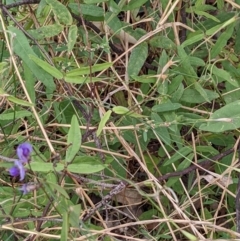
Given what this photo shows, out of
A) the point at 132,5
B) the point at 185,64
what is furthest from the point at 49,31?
the point at 185,64

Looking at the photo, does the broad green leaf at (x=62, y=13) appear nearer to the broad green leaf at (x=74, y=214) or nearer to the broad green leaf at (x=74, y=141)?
the broad green leaf at (x=74, y=141)

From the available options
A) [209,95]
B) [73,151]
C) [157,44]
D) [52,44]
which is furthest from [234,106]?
[52,44]

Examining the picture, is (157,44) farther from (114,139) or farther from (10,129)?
(10,129)

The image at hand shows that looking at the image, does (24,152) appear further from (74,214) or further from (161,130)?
(161,130)

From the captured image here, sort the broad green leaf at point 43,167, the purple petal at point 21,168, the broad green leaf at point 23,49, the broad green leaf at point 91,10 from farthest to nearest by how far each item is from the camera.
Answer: the broad green leaf at point 91,10 < the broad green leaf at point 23,49 < the broad green leaf at point 43,167 < the purple petal at point 21,168

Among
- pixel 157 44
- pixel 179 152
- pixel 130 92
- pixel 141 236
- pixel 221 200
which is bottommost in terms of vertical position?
pixel 141 236

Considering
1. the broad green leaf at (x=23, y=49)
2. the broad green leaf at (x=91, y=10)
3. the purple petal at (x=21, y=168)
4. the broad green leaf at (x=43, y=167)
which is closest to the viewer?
the purple petal at (x=21, y=168)

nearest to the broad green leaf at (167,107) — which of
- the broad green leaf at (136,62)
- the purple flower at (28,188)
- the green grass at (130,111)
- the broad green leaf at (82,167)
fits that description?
the green grass at (130,111)
